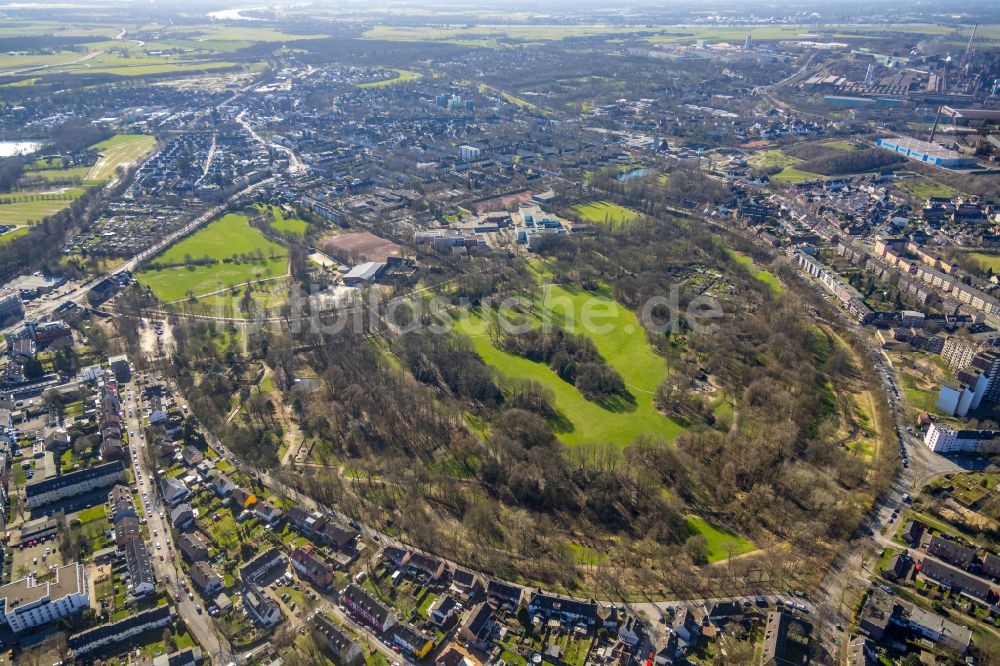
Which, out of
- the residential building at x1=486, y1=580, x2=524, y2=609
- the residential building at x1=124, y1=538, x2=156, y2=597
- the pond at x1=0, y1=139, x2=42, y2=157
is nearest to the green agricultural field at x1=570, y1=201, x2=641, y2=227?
the residential building at x1=486, y1=580, x2=524, y2=609

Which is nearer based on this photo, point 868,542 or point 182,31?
point 868,542

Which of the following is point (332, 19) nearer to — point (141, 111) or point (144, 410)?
point (141, 111)

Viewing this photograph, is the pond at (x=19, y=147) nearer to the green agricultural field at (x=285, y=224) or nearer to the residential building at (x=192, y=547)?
the green agricultural field at (x=285, y=224)

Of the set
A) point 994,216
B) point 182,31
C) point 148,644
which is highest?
point 182,31

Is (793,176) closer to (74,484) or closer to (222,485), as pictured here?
(222,485)

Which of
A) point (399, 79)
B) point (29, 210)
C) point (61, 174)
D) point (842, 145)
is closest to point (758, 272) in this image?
point (842, 145)

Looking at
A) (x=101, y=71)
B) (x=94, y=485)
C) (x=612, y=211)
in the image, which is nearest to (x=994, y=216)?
(x=612, y=211)
